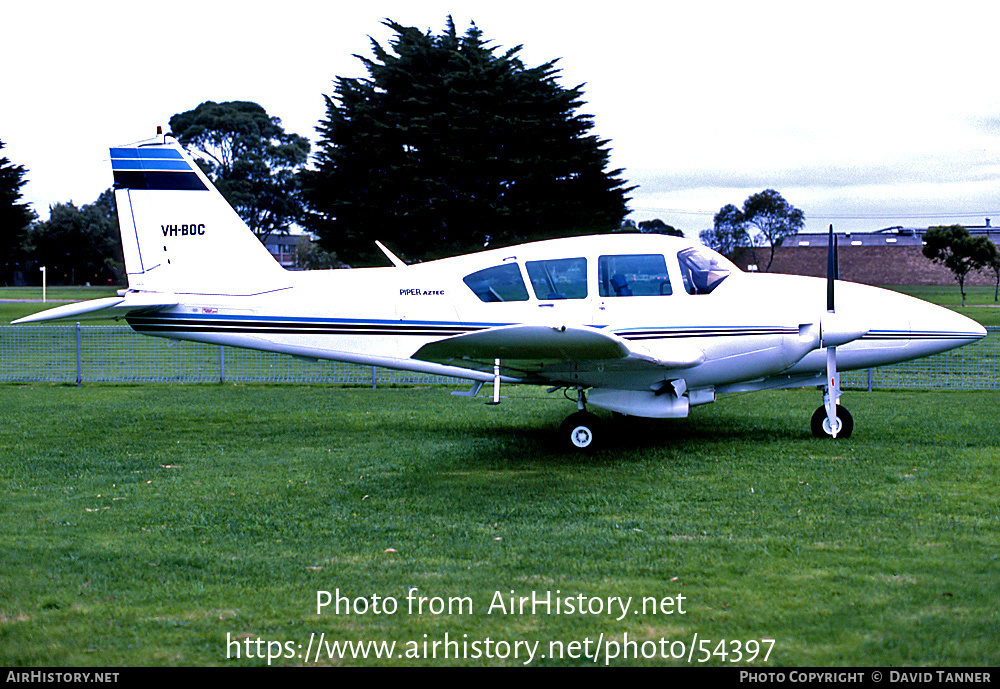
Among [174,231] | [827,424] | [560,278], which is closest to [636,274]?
[560,278]

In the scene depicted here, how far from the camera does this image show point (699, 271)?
32.6 ft

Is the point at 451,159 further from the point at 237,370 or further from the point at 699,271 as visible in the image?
the point at 699,271

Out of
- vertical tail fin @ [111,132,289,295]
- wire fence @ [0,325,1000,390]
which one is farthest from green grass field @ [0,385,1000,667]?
wire fence @ [0,325,1000,390]

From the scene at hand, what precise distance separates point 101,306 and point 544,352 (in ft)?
17.5

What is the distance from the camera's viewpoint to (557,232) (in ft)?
100

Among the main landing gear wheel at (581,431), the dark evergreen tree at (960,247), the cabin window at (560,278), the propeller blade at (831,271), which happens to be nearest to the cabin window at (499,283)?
the cabin window at (560,278)

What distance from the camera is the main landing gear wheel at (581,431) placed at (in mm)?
9906

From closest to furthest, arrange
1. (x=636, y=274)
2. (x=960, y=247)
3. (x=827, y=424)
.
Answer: (x=636, y=274) < (x=827, y=424) < (x=960, y=247)

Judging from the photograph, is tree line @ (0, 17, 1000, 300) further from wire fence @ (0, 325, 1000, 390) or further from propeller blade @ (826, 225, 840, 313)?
propeller blade @ (826, 225, 840, 313)

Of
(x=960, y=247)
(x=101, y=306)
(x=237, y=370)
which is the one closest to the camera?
(x=101, y=306)

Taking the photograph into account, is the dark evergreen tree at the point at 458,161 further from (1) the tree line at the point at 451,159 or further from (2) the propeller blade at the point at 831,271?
(2) the propeller blade at the point at 831,271

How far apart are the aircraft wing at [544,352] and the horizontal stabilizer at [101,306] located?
12.7 ft

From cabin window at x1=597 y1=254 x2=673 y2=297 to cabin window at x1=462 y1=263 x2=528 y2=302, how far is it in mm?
923
